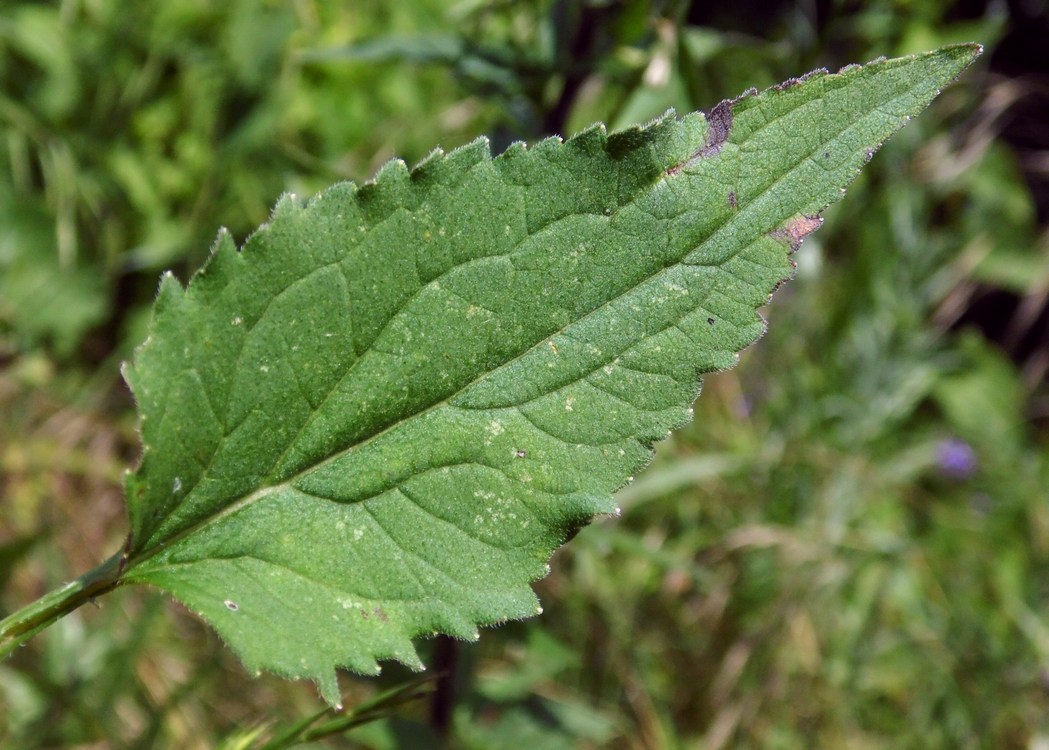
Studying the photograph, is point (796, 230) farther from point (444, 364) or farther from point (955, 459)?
point (955, 459)

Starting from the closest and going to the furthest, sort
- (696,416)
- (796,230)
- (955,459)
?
(796,230) → (696,416) → (955,459)

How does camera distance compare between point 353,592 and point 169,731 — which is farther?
point 169,731

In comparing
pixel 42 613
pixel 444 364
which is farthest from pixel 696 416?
pixel 42 613

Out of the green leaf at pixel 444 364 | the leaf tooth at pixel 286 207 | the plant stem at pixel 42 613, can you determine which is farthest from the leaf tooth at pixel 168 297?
the plant stem at pixel 42 613

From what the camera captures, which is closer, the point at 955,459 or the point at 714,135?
the point at 714,135

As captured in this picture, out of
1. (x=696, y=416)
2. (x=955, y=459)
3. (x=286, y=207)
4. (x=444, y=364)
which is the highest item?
(x=286, y=207)

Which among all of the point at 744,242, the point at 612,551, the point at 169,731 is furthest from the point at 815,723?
the point at 744,242

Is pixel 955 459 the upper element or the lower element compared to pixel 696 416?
lower

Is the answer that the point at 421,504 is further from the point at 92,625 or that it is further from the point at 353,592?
the point at 92,625

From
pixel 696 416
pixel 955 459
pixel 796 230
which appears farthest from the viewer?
pixel 955 459
